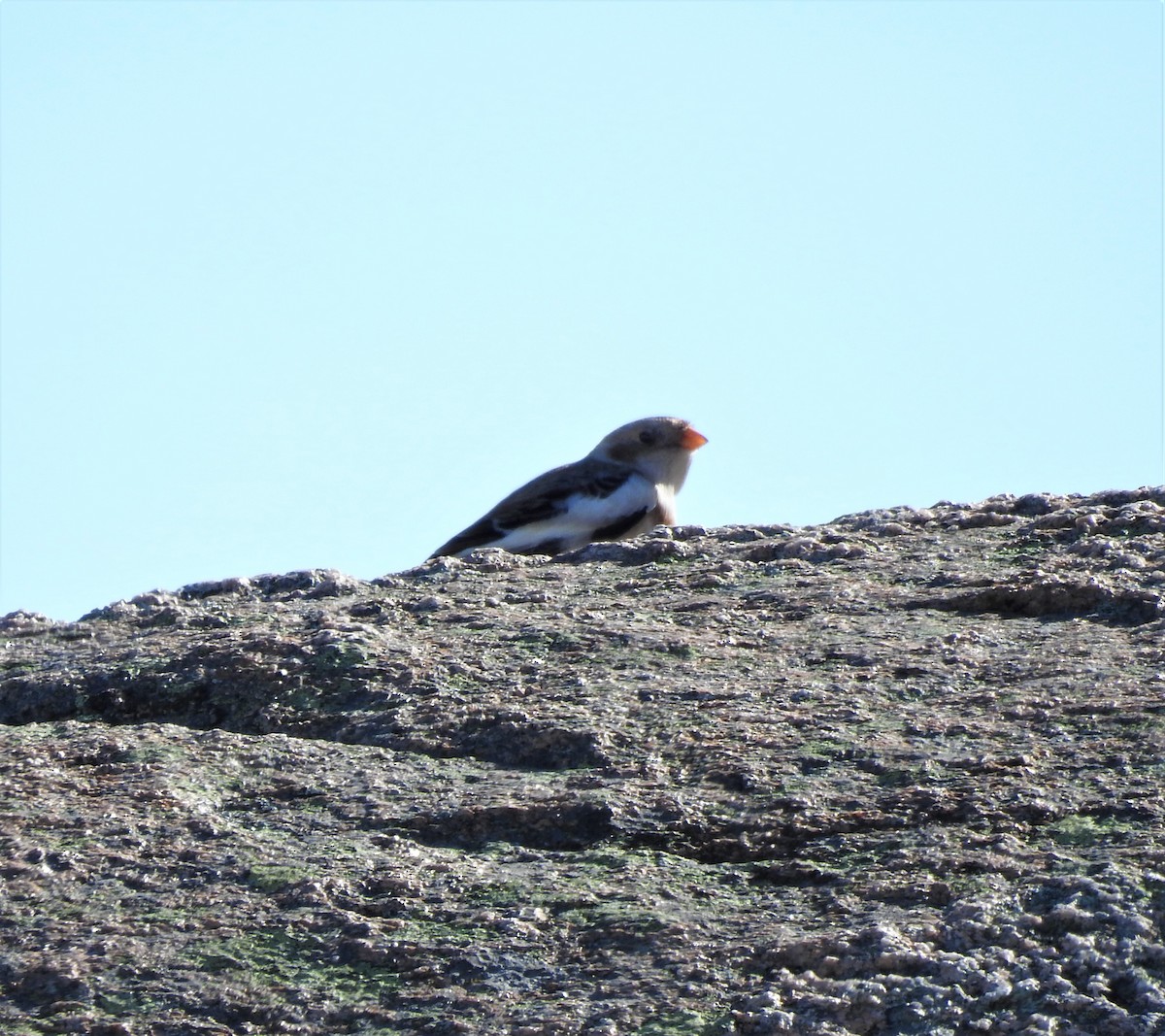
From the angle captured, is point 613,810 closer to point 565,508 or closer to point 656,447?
point 565,508

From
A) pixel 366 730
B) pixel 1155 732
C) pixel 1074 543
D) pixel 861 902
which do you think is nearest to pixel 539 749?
pixel 366 730

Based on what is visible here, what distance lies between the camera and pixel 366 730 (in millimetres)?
3273

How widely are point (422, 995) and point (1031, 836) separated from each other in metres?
0.99

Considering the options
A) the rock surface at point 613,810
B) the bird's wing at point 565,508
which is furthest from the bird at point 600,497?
the rock surface at point 613,810

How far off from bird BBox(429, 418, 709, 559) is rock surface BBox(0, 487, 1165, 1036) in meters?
5.38

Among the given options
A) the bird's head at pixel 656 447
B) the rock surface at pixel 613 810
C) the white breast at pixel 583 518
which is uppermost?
the bird's head at pixel 656 447

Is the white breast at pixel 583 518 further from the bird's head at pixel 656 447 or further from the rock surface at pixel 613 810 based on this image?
the rock surface at pixel 613 810

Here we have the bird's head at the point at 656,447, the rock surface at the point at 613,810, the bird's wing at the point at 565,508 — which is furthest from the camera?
the bird's head at the point at 656,447

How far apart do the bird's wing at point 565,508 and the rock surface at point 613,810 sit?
555 centimetres

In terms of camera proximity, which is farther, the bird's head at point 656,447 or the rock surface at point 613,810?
the bird's head at point 656,447

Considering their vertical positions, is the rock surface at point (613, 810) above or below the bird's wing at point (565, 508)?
below

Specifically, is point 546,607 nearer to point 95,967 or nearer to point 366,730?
point 366,730

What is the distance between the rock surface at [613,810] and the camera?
7.64 ft

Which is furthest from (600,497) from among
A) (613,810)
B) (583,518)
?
(613,810)
